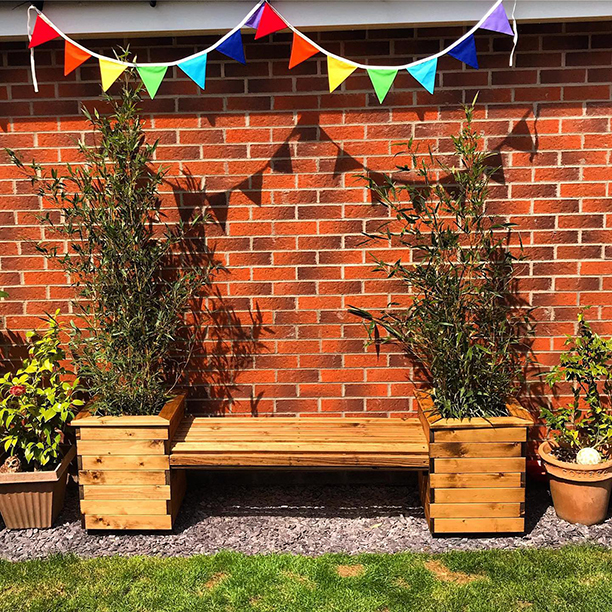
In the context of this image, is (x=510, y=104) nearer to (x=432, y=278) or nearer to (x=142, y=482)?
(x=432, y=278)

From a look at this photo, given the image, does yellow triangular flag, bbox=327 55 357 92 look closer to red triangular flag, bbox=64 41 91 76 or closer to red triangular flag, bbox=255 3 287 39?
red triangular flag, bbox=255 3 287 39

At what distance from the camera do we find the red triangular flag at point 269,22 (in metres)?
3.16

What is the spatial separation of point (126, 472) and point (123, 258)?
1.02 metres

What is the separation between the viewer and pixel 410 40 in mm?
3414

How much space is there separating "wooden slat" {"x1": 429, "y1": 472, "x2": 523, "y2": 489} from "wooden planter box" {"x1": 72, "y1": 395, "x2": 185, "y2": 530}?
1262 millimetres

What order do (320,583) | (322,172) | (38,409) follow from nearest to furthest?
1. (320,583)
2. (38,409)
3. (322,172)

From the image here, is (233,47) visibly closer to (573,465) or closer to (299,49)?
(299,49)

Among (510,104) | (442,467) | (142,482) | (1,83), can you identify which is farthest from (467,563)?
(1,83)

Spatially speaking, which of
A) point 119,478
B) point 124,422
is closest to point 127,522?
point 119,478

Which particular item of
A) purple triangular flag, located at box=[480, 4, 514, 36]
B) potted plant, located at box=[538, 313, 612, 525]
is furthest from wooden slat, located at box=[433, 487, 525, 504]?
purple triangular flag, located at box=[480, 4, 514, 36]

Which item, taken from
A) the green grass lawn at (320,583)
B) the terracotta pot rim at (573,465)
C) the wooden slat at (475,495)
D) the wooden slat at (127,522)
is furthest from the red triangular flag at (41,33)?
the terracotta pot rim at (573,465)

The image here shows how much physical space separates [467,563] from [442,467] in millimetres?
427

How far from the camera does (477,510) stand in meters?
3.26

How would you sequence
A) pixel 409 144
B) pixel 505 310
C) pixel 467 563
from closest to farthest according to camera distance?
pixel 467 563 < pixel 409 144 < pixel 505 310
